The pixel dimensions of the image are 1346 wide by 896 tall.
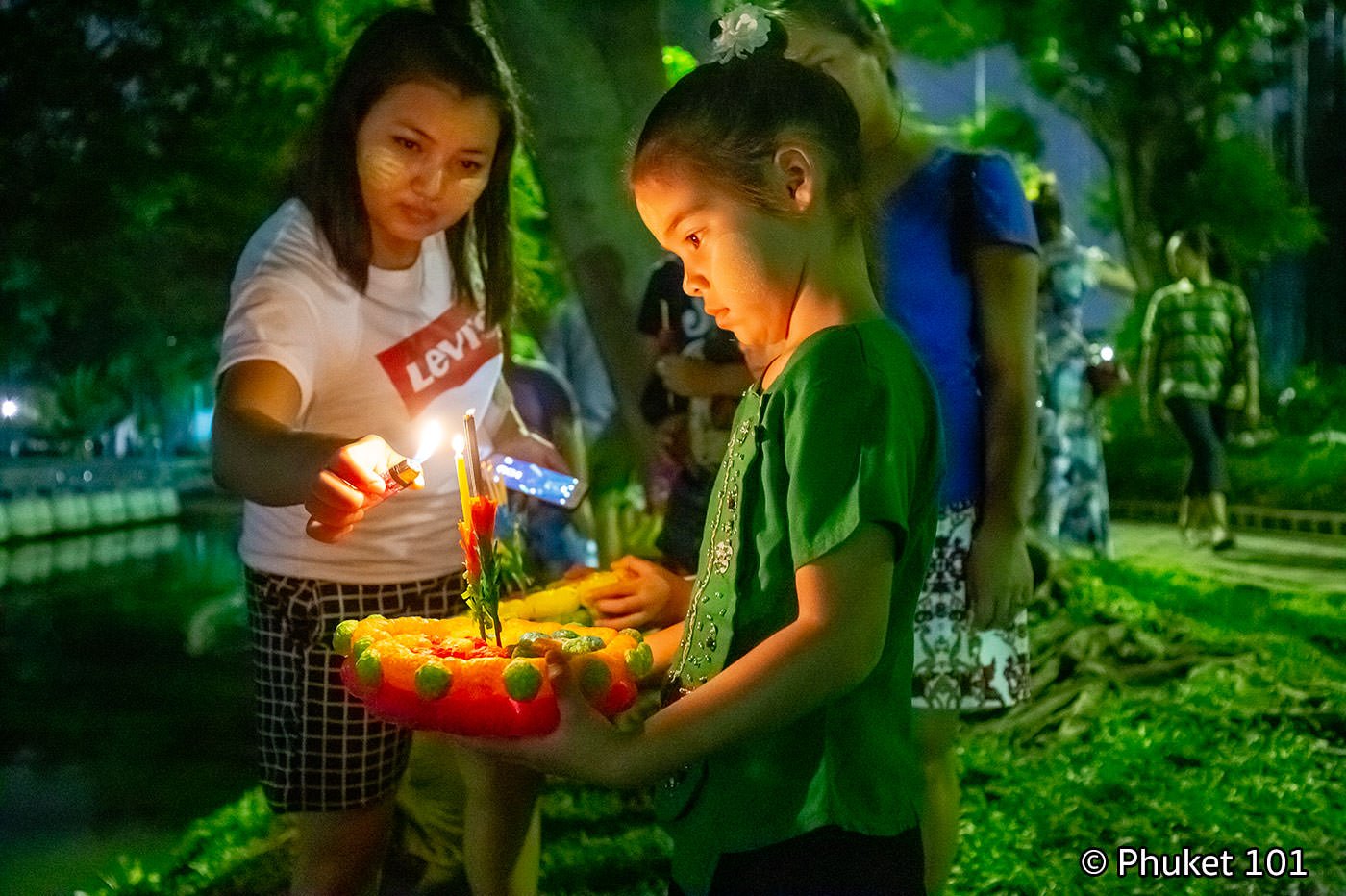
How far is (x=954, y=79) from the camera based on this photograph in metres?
5.26

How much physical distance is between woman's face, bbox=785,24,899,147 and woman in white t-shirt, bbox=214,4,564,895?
0.53m

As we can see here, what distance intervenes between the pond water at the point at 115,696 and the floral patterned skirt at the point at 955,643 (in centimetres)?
257

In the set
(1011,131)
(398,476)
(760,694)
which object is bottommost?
(760,694)

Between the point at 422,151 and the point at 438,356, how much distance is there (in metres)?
0.38

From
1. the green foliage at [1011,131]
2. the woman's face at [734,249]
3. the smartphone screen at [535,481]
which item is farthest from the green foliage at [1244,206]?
the woman's face at [734,249]

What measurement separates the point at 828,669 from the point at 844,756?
0.19m

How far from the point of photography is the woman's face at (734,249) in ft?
4.67

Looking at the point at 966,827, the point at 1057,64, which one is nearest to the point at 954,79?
the point at 1057,64

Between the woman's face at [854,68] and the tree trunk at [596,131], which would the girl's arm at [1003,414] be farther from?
the tree trunk at [596,131]

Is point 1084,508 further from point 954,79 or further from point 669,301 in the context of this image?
point 669,301

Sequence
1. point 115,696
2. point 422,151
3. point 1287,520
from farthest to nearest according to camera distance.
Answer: point 115,696 < point 1287,520 < point 422,151

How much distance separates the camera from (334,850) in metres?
2.10

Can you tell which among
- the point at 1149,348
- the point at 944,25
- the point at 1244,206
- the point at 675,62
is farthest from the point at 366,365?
the point at 1149,348

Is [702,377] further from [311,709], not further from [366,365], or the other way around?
[311,709]
